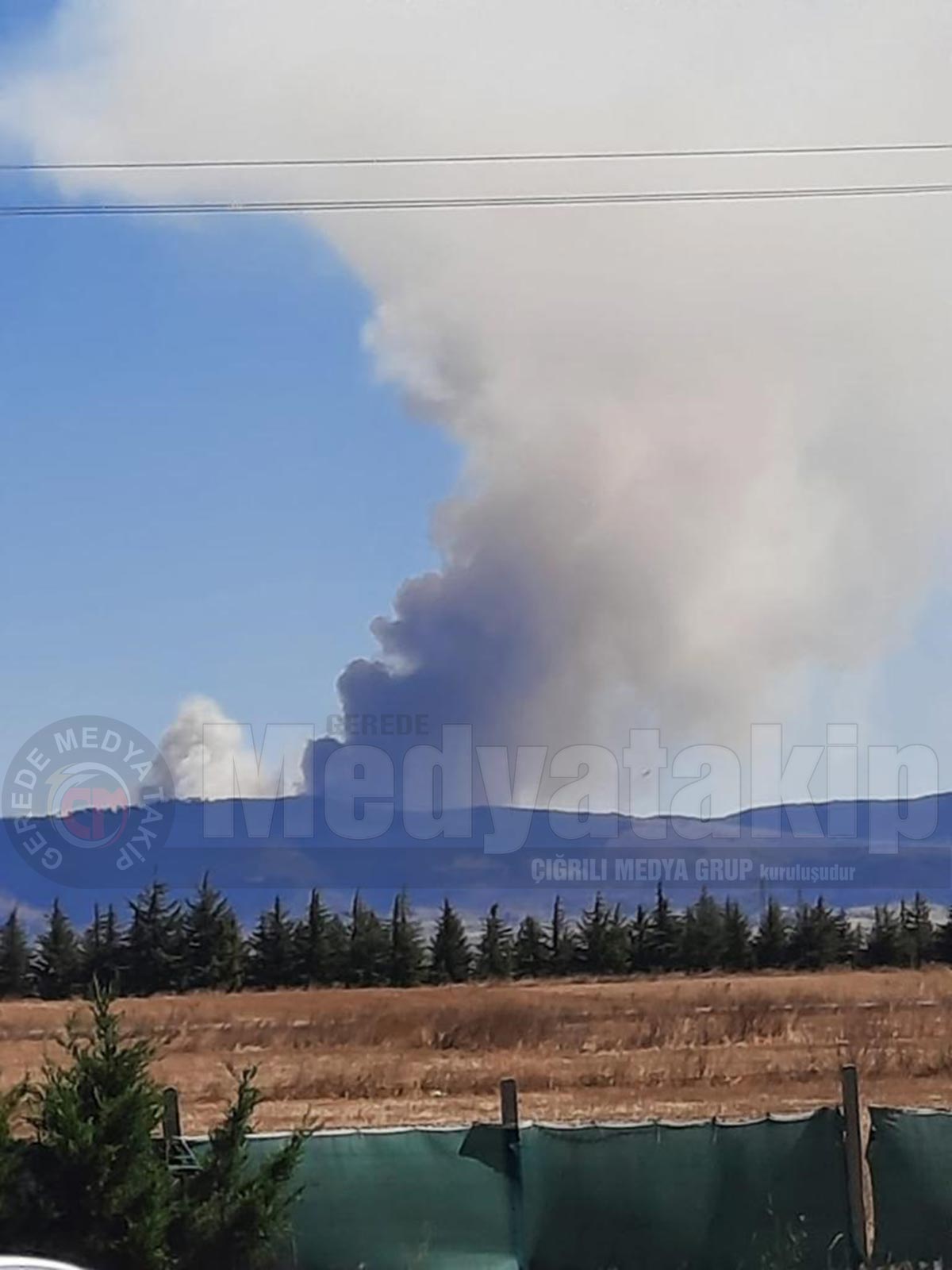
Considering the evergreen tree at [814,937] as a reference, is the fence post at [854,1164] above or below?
below

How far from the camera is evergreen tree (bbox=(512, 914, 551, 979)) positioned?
1900 centimetres

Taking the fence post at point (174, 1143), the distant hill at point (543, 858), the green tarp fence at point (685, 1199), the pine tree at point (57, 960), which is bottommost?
the green tarp fence at point (685, 1199)

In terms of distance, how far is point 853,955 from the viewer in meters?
19.4

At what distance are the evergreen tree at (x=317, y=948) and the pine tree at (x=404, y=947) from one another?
59 cm

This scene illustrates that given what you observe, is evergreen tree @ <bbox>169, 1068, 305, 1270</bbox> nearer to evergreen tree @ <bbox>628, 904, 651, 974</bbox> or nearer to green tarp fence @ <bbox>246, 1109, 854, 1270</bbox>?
green tarp fence @ <bbox>246, 1109, 854, 1270</bbox>

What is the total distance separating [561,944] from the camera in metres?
19.2

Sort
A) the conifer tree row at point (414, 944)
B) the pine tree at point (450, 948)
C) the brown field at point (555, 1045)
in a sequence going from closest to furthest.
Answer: the brown field at point (555, 1045), the conifer tree row at point (414, 944), the pine tree at point (450, 948)

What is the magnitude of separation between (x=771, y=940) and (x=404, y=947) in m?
4.37

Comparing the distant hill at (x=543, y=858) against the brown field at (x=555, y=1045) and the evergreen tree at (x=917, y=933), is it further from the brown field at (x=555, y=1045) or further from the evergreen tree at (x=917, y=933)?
the brown field at (x=555, y=1045)

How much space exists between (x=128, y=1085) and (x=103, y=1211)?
0.71 meters

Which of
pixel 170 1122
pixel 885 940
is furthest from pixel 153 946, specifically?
pixel 170 1122

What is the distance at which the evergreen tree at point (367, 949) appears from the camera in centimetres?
1881

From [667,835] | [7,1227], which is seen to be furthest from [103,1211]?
[667,835]

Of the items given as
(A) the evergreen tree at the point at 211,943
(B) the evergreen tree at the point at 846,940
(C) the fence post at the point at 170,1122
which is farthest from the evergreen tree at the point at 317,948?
(C) the fence post at the point at 170,1122
